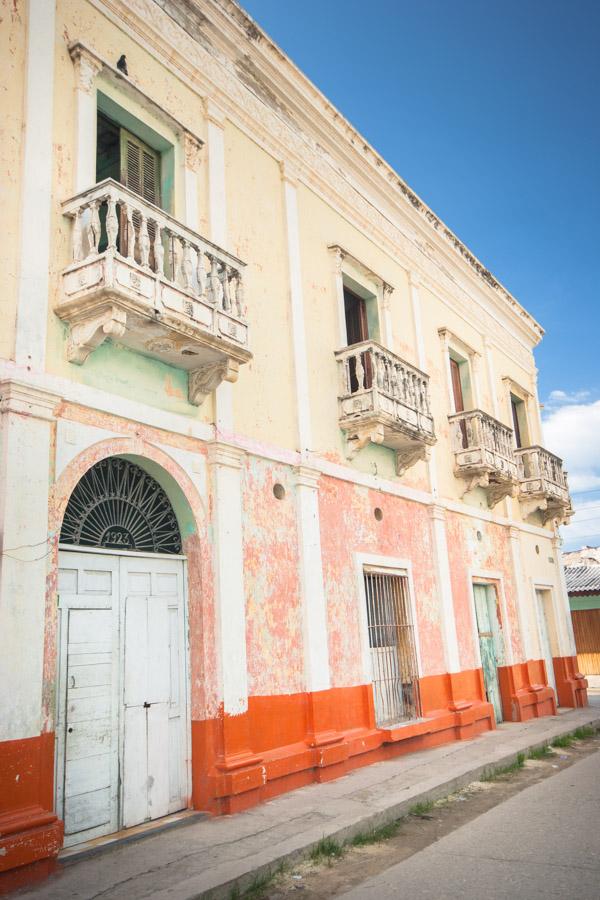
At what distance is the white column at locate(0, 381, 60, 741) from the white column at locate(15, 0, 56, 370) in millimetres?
409

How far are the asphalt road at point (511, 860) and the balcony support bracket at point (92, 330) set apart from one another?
423cm

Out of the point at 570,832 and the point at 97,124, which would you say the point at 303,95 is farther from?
the point at 570,832

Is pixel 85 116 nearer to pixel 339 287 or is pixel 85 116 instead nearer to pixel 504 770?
pixel 339 287

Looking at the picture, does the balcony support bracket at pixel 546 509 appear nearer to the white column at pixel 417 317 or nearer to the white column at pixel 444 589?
the white column at pixel 444 589

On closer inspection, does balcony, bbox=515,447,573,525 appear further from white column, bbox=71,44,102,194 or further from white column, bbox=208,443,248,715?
white column, bbox=71,44,102,194

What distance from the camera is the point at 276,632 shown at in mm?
7574

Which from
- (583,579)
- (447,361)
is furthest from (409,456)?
(583,579)

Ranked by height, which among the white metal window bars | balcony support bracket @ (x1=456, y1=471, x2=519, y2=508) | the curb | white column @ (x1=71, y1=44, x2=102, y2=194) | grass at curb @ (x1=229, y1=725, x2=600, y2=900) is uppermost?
white column @ (x1=71, y1=44, x2=102, y2=194)

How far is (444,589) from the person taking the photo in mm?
11094

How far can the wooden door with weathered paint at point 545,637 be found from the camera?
15070 mm

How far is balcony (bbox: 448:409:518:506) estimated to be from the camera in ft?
40.2

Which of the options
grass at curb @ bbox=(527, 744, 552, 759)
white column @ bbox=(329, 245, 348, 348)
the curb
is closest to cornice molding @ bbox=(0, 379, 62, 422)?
the curb

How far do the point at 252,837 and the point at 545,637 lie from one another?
11.1 metres

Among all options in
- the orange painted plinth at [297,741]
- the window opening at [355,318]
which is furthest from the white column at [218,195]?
the window opening at [355,318]
